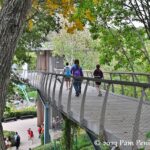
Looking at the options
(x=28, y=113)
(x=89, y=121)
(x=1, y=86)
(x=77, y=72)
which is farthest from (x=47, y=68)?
(x=1, y=86)

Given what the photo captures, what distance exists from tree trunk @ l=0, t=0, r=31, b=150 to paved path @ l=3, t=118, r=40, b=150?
84.1 feet

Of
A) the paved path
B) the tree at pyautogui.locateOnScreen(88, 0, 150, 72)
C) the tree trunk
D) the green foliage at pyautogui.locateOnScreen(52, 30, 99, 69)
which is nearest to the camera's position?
the tree trunk

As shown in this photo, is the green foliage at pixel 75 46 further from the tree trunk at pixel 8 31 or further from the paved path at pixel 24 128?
the tree trunk at pixel 8 31

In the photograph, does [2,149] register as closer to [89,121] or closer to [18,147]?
[89,121]

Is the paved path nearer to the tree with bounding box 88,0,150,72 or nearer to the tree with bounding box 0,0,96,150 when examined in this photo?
the tree with bounding box 88,0,150,72

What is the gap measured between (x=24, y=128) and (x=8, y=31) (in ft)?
115

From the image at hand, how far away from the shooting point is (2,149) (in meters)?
6.09

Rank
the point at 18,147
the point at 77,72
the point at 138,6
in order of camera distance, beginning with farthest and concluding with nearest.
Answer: the point at 18,147 < the point at 138,6 < the point at 77,72

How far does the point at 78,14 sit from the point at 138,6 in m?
4.01

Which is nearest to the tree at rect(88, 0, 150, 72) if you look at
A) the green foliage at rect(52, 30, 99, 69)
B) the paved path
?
the paved path

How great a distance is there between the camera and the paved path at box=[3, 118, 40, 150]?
32594mm

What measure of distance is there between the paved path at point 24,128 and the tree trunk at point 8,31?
84.1 feet

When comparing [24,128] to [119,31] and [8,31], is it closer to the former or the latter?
[119,31]

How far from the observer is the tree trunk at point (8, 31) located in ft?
20.1
